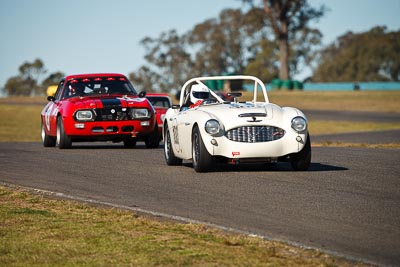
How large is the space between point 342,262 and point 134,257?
1.48 meters

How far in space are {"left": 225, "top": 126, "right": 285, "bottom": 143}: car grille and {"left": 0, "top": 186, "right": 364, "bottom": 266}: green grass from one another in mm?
3469

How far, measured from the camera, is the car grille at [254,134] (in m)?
13.3

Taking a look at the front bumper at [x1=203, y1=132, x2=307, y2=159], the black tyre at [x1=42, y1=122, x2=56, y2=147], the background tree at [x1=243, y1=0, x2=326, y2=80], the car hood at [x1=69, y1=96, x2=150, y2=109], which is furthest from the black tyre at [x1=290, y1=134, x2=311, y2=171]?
the background tree at [x1=243, y1=0, x2=326, y2=80]

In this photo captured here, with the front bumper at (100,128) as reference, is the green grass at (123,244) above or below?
below

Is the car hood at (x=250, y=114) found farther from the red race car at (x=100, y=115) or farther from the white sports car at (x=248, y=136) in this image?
the red race car at (x=100, y=115)

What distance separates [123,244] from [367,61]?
12251 centimetres

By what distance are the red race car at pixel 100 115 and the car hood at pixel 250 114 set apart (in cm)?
629

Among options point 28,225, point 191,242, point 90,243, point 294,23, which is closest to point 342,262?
point 191,242

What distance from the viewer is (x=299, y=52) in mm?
131875

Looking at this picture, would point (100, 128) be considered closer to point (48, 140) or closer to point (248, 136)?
point (48, 140)

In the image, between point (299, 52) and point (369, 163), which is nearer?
point (369, 163)

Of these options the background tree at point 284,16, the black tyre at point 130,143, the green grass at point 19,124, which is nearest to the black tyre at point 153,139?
the black tyre at point 130,143

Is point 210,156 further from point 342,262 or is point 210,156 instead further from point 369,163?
point 342,262

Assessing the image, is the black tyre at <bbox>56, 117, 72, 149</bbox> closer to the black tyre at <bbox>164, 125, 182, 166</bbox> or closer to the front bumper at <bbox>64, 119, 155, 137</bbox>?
the front bumper at <bbox>64, 119, 155, 137</bbox>
